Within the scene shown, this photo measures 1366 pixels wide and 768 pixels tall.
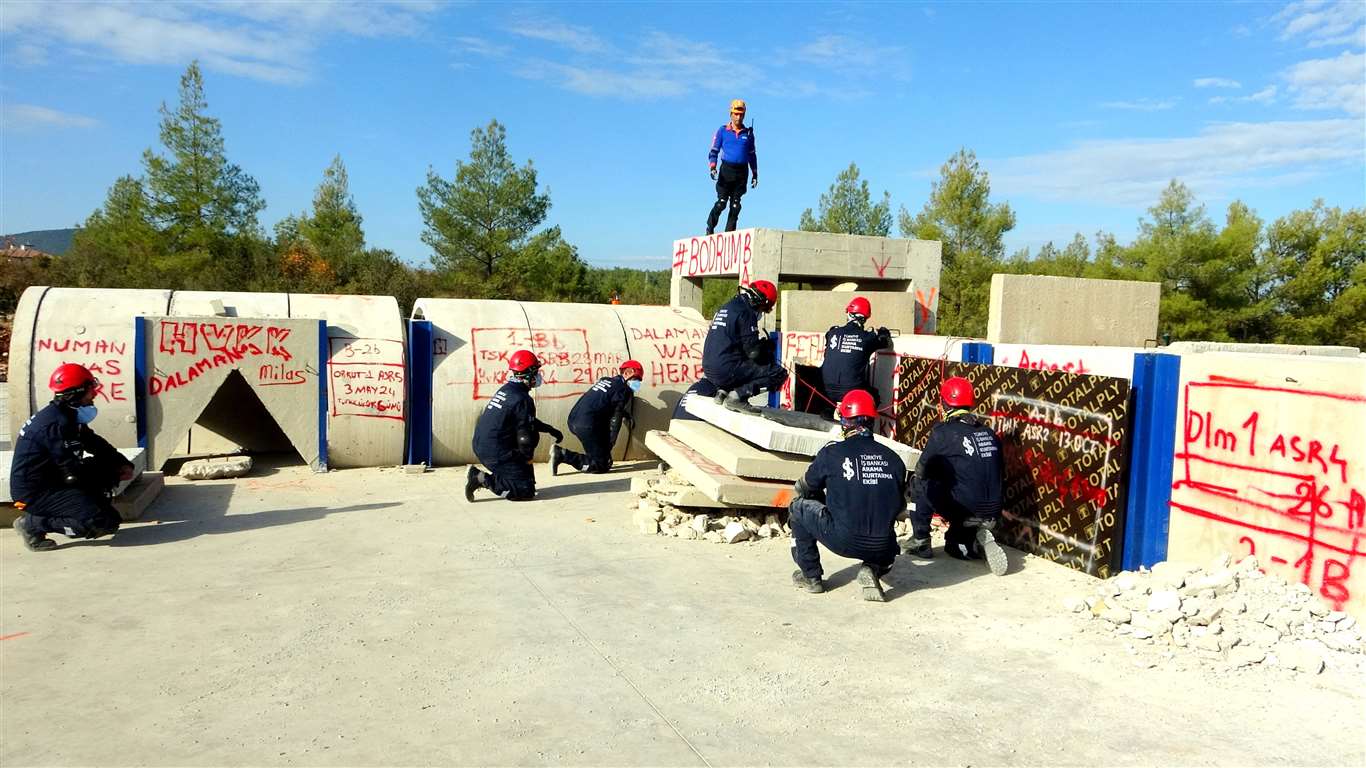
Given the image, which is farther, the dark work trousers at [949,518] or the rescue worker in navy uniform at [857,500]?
the dark work trousers at [949,518]

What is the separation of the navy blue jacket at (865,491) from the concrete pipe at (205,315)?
22.9ft

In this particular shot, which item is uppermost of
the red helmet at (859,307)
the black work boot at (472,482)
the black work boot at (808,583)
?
the red helmet at (859,307)

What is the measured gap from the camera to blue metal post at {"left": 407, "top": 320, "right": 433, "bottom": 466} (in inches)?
458

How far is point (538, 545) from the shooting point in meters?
7.91

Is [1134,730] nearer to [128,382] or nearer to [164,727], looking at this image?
[164,727]

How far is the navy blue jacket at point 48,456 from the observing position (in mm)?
7414

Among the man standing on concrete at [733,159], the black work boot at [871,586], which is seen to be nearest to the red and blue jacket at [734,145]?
the man standing on concrete at [733,159]

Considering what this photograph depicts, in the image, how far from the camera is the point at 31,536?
7.48 m

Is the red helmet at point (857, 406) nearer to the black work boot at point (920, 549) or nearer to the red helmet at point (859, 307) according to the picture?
the black work boot at point (920, 549)

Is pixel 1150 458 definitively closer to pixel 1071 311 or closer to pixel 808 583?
pixel 808 583

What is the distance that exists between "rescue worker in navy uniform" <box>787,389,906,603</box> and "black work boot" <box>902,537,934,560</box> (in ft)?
3.79

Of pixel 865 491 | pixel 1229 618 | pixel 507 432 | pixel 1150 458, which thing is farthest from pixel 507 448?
pixel 1229 618

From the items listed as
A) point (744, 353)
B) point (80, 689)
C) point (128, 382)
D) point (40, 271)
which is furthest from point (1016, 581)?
point (40, 271)

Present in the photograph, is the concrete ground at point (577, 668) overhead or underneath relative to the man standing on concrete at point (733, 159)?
underneath
